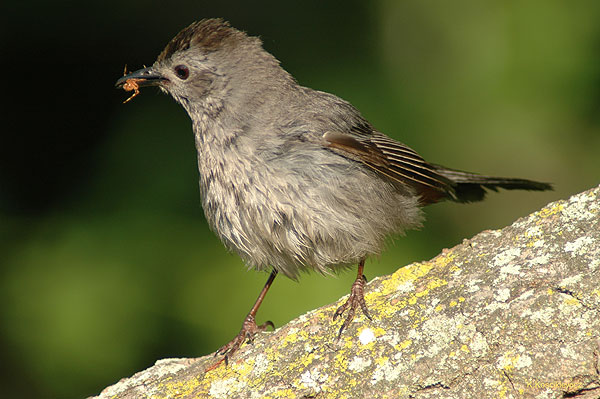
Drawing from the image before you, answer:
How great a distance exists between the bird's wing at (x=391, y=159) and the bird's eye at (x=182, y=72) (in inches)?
33.0

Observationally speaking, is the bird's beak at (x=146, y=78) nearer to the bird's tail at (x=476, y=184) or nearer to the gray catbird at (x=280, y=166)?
the gray catbird at (x=280, y=166)

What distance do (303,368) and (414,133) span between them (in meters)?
2.15

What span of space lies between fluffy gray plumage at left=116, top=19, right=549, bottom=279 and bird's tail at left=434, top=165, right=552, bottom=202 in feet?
0.06

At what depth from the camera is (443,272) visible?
253cm

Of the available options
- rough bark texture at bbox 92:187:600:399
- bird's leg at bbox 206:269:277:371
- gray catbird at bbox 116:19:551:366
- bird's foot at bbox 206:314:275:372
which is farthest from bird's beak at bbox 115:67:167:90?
rough bark texture at bbox 92:187:600:399

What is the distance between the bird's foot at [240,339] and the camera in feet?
8.96

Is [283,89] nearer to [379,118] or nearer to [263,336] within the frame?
[379,118]

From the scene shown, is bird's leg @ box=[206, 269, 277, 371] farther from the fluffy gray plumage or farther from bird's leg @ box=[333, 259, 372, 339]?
bird's leg @ box=[333, 259, 372, 339]

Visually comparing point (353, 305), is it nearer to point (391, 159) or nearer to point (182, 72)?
point (391, 159)

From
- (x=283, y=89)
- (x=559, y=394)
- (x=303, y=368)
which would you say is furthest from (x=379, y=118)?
(x=559, y=394)

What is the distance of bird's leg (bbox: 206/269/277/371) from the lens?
2794 mm

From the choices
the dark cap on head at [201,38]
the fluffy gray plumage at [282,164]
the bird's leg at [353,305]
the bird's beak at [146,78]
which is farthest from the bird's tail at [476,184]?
the bird's beak at [146,78]

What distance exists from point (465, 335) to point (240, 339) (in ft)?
4.01

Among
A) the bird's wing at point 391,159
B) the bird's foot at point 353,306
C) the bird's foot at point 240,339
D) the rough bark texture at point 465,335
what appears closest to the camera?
the rough bark texture at point 465,335
